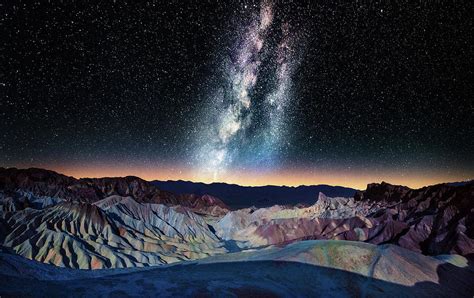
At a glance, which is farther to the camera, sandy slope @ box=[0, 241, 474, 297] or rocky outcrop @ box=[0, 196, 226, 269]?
rocky outcrop @ box=[0, 196, 226, 269]

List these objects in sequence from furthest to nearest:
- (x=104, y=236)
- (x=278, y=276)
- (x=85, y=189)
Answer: (x=85, y=189) < (x=104, y=236) < (x=278, y=276)

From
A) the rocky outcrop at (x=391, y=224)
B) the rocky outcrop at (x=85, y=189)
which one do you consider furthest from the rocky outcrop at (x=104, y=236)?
the rocky outcrop at (x=85, y=189)

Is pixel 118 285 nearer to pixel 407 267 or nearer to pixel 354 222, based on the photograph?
pixel 407 267

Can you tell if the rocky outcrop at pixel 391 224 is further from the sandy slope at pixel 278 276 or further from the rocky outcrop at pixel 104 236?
the sandy slope at pixel 278 276

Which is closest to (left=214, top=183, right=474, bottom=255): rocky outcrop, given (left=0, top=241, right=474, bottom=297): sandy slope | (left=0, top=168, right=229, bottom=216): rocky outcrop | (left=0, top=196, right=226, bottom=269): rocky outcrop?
(left=0, top=196, right=226, bottom=269): rocky outcrop

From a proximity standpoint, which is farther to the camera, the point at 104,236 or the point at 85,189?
the point at 85,189

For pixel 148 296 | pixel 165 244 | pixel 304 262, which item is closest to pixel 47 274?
pixel 148 296

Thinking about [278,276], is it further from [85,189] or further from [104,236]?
[85,189]

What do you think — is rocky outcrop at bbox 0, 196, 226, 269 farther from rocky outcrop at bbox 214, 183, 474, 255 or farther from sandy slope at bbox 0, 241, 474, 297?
sandy slope at bbox 0, 241, 474, 297

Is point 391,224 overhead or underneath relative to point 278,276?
overhead

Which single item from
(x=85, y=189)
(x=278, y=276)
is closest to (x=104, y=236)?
(x=278, y=276)

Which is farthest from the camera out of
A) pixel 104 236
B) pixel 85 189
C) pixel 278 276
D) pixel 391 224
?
pixel 85 189
